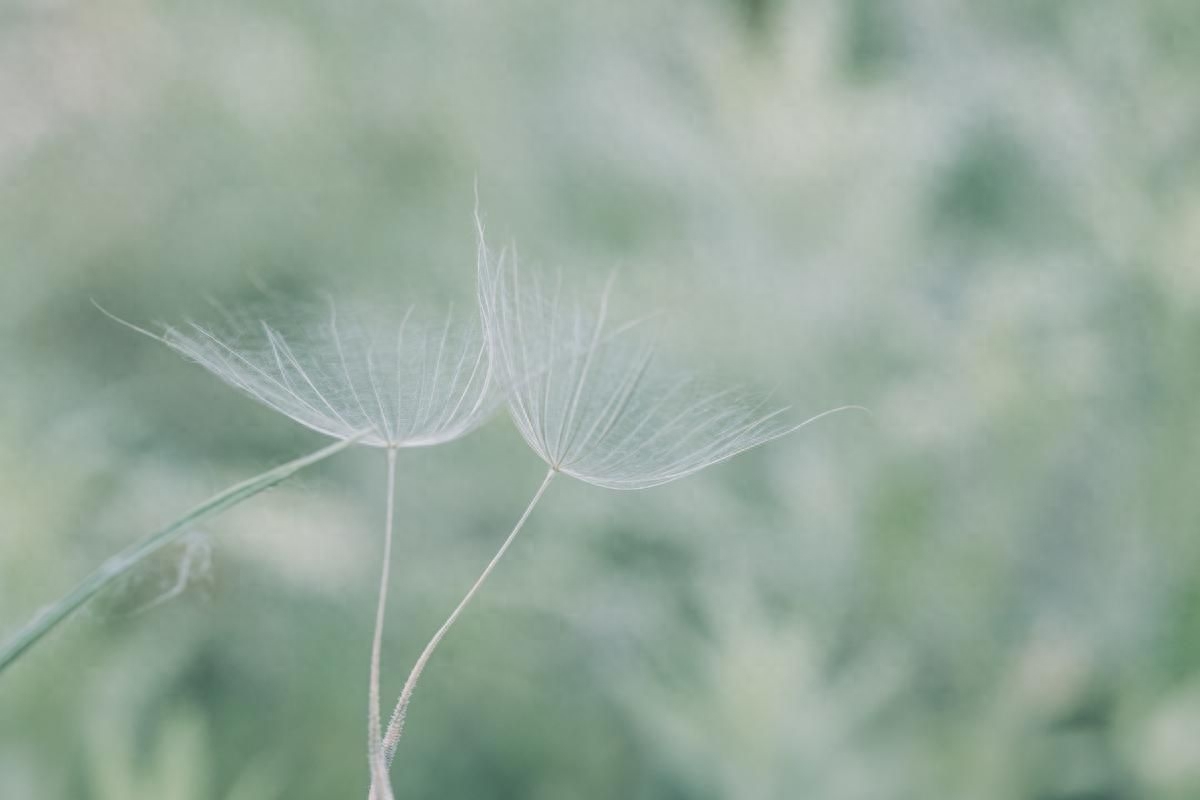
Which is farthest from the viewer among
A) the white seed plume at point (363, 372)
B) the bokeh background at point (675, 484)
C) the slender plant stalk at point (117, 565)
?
the bokeh background at point (675, 484)

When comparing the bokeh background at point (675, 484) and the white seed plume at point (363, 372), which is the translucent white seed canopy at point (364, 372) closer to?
the white seed plume at point (363, 372)

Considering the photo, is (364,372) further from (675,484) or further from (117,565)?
(675,484)

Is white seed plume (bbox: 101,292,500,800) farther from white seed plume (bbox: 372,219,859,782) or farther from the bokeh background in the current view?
the bokeh background

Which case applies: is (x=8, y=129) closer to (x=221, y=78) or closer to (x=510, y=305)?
(x=221, y=78)

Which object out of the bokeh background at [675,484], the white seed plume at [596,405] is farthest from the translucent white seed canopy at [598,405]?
the bokeh background at [675,484]

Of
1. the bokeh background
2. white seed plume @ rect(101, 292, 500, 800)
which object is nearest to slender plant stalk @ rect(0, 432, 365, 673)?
white seed plume @ rect(101, 292, 500, 800)

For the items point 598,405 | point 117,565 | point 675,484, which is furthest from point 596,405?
point 675,484
